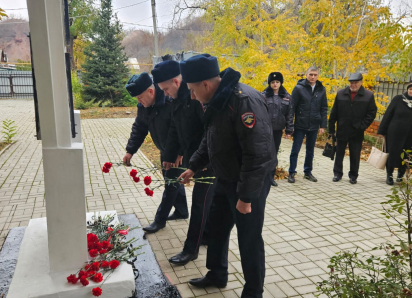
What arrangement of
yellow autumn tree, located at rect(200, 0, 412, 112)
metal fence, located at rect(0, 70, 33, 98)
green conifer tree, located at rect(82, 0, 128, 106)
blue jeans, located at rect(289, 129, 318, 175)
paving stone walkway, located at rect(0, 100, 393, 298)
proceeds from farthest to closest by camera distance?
1. metal fence, located at rect(0, 70, 33, 98)
2. green conifer tree, located at rect(82, 0, 128, 106)
3. yellow autumn tree, located at rect(200, 0, 412, 112)
4. blue jeans, located at rect(289, 129, 318, 175)
5. paving stone walkway, located at rect(0, 100, 393, 298)

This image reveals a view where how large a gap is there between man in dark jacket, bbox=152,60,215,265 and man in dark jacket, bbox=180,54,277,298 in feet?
1.87

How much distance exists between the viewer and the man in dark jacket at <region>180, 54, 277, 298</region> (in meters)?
2.30

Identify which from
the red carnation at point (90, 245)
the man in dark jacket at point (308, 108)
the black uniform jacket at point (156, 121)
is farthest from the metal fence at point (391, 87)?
the red carnation at point (90, 245)

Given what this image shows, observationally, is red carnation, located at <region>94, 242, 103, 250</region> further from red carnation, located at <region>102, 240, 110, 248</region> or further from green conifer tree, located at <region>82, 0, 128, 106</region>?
green conifer tree, located at <region>82, 0, 128, 106</region>

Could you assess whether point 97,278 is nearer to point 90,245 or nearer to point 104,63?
point 90,245

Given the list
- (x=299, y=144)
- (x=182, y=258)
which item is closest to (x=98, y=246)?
(x=182, y=258)

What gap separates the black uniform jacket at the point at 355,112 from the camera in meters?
5.92

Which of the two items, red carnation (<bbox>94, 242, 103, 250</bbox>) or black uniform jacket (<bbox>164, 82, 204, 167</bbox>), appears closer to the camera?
red carnation (<bbox>94, 242, 103, 250</bbox>)

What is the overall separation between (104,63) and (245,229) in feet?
64.3

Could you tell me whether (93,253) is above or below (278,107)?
below

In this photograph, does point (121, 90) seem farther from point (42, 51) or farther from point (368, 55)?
point (42, 51)

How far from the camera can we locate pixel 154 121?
12.8 feet

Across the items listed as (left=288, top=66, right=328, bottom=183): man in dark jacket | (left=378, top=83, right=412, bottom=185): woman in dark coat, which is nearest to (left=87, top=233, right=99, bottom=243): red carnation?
(left=288, top=66, right=328, bottom=183): man in dark jacket

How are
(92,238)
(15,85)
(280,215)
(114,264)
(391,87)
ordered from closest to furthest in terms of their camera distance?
(114,264) < (92,238) < (280,215) < (391,87) < (15,85)
